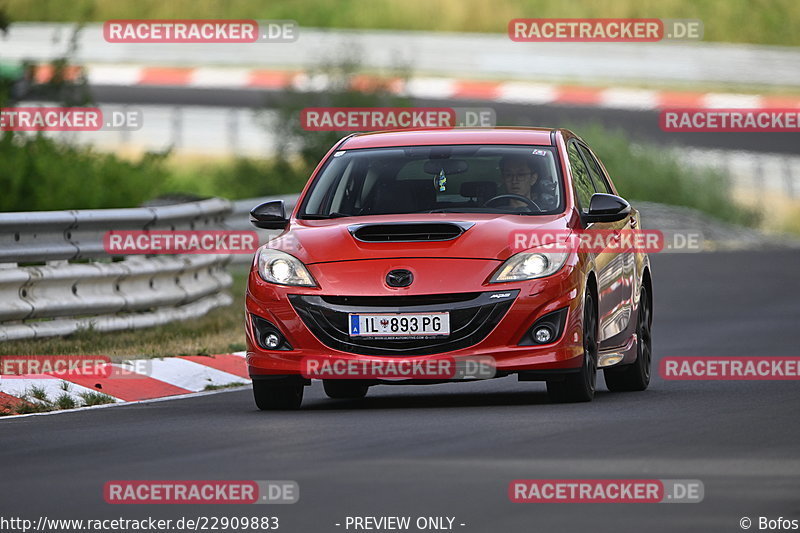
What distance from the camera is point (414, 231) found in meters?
11.8

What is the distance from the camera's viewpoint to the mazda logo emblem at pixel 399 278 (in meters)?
11.4

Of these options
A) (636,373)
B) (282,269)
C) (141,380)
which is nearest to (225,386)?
(141,380)

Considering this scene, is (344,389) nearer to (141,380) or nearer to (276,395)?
(276,395)

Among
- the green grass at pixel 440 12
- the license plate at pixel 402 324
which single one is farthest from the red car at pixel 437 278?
the green grass at pixel 440 12

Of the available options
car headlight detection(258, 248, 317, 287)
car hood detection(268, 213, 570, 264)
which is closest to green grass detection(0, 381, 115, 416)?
Answer: car headlight detection(258, 248, 317, 287)

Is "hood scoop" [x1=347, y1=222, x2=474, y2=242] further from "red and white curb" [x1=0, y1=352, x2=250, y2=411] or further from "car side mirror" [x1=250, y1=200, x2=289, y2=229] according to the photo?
"red and white curb" [x1=0, y1=352, x2=250, y2=411]

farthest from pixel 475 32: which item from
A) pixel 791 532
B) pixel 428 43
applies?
pixel 791 532

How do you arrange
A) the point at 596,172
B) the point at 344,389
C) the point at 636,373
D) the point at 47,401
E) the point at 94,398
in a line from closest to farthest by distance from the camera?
the point at 47,401
the point at 94,398
the point at 344,389
the point at 636,373
the point at 596,172

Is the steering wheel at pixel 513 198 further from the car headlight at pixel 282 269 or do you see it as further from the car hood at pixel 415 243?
the car headlight at pixel 282 269

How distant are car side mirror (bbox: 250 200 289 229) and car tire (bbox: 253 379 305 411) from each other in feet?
3.46

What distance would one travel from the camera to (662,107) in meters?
42.1

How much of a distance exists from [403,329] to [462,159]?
66.8 inches

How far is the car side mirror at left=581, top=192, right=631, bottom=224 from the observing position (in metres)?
12.1

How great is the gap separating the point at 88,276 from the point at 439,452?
688cm
